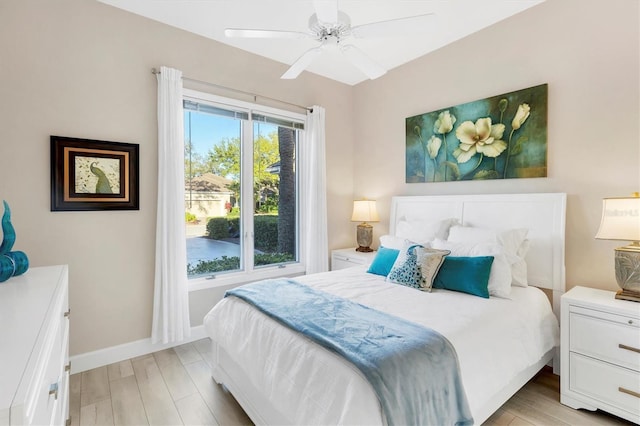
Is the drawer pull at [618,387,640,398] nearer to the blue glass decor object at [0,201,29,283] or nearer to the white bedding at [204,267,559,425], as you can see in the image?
the white bedding at [204,267,559,425]

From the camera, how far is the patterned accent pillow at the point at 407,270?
2322mm

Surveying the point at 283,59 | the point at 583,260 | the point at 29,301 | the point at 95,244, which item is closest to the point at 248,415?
the point at 29,301

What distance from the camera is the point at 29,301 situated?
133 cm

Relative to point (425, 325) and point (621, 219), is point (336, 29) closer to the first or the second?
point (425, 325)

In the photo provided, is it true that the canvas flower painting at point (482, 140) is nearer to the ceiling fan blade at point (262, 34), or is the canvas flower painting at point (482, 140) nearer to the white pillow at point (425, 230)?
the white pillow at point (425, 230)

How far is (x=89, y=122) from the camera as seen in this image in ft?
8.08

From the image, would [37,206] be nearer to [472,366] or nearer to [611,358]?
[472,366]

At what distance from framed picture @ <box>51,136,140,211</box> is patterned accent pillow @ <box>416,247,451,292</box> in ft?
7.99

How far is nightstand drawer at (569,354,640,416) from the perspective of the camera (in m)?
1.80

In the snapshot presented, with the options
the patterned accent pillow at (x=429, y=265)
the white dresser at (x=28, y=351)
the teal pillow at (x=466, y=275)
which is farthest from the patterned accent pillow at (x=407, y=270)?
the white dresser at (x=28, y=351)

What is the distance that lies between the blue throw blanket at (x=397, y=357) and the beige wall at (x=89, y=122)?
1.63 metres

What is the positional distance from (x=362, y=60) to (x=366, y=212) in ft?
6.35

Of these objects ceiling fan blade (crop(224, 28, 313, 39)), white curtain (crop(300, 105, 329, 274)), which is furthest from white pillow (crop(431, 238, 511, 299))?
ceiling fan blade (crop(224, 28, 313, 39))

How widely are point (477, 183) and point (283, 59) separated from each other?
8.09 feet
